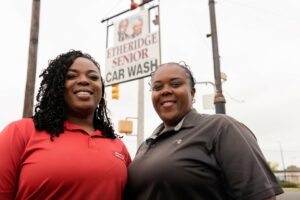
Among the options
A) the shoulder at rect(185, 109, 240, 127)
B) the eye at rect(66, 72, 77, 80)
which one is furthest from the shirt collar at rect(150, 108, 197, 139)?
the eye at rect(66, 72, 77, 80)

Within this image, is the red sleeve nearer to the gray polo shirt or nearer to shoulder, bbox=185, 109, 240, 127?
the gray polo shirt

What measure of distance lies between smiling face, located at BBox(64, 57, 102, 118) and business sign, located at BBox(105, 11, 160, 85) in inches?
233

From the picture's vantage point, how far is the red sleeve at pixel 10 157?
6.68 ft

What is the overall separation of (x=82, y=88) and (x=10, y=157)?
0.69 meters

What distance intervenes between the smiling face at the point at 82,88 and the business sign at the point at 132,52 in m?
5.91

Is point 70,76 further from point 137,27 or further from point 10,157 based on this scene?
point 137,27

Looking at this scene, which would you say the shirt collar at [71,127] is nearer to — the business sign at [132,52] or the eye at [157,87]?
the eye at [157,87]

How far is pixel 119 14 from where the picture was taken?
10.9 m

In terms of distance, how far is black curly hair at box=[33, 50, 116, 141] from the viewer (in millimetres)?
2334

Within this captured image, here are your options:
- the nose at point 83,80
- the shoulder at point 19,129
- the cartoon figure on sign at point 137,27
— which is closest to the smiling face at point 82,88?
the nose at point 83,80

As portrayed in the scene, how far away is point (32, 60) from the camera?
666 cm

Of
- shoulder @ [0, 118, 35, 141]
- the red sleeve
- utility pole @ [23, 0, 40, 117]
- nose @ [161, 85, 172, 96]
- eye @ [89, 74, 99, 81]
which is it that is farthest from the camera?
utility pole @ [23, 0, 40, 117]

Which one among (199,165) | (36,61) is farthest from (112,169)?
(36,61)

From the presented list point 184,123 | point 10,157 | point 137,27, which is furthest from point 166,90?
point 137,27
